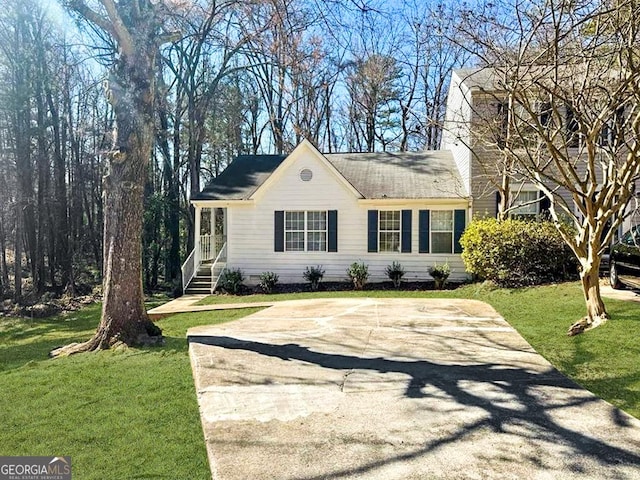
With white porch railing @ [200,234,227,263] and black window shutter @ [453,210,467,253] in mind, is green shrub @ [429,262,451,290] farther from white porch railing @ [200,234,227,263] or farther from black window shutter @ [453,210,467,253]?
white porch railing @ [200,234,227,263]

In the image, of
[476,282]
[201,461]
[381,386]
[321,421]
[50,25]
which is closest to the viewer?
[201,461]

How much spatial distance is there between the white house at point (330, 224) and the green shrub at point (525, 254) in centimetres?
228

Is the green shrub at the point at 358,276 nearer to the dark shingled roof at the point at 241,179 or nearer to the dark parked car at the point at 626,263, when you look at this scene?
the dark shingled roof at the point at 241,179

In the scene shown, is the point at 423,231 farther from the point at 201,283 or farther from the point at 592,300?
the point at 592,300

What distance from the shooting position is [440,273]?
13.8 meters

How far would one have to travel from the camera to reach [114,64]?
6.78 m

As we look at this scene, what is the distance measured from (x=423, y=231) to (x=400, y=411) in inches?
434

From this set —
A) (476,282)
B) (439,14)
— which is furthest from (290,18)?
(476,282)

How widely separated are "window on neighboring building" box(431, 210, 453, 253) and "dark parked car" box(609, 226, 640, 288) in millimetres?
4966

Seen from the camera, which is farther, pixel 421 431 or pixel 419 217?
pixel 419 217

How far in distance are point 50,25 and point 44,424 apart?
1771cm

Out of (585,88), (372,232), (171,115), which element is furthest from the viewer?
(171,115)

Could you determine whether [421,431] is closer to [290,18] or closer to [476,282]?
[290,18]

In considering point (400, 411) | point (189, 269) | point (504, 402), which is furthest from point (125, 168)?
point (189, 269)
